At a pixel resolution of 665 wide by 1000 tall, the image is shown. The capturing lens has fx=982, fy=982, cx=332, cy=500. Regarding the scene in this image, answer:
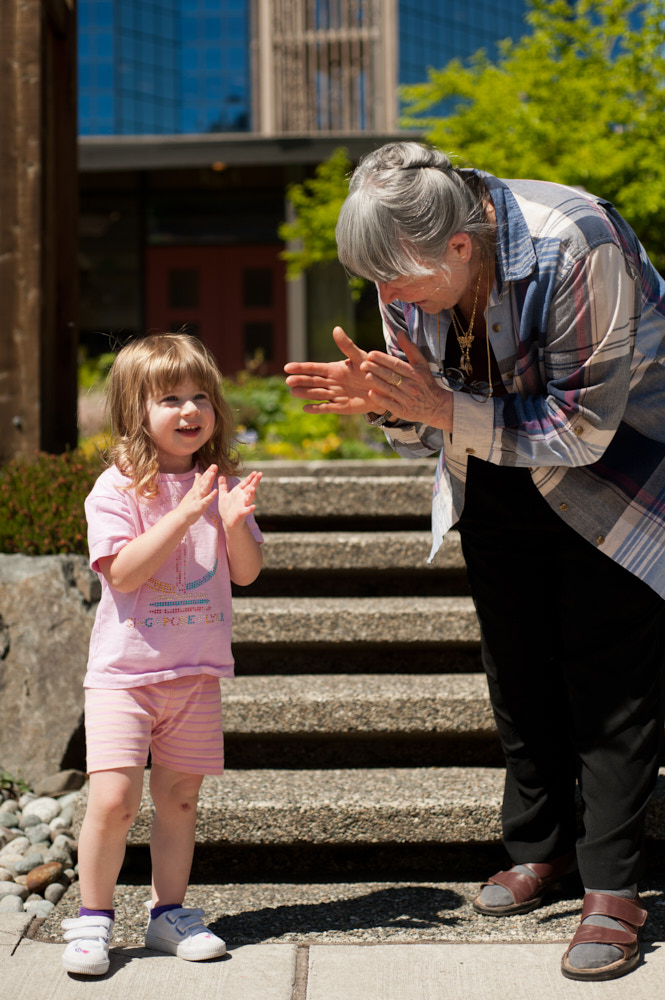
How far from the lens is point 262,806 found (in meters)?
2.57

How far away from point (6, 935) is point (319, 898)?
2.45ft

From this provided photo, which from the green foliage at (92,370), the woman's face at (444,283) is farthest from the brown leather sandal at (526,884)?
the green foliage at (92,370)

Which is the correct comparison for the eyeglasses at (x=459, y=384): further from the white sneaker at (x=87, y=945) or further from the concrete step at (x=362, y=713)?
the white sneaker at (x=87, y=945)

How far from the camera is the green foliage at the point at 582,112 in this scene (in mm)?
7258

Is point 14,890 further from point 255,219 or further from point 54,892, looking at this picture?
point 255,219

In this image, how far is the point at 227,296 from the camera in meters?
13.1

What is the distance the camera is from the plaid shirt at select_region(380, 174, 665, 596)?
1918mm

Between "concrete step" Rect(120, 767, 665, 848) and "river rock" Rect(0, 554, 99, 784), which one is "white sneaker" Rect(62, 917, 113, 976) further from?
"river rock" Rect(0, 554, 99, 784)

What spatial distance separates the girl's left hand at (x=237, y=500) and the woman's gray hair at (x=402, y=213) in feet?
1.61

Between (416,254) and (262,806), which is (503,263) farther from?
(262,806)

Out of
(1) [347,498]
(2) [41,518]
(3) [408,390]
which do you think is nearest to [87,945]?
(3) [408,390]

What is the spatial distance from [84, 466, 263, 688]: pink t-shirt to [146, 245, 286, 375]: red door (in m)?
11.0

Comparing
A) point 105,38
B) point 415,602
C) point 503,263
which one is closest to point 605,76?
point 415,602

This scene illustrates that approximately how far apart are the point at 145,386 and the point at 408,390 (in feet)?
1.97
